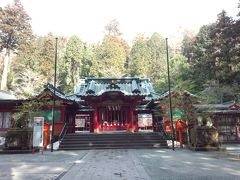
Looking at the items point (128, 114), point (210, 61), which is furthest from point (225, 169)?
point (210, 61)

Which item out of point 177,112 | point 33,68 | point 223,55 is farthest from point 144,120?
point 33,68

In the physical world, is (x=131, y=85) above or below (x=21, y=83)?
below

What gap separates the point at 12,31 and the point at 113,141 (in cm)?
3223

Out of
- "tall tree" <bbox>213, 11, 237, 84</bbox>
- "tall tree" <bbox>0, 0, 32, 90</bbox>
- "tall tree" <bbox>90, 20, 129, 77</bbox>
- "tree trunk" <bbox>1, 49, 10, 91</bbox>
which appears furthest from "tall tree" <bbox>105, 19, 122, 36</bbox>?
"tall tree" <bbox>213, 11, 237, 84</bbox>

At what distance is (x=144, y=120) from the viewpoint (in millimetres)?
25766

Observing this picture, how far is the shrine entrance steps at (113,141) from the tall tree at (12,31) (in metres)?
27.9

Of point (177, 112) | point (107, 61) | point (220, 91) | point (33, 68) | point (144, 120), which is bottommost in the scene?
point (144, 120)

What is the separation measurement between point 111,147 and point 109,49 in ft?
105

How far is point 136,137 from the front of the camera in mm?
18172

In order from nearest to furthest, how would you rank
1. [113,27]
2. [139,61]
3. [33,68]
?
[33,68], [139,61], [113,27]

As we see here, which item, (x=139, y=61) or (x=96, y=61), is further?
(x=139, y=61)

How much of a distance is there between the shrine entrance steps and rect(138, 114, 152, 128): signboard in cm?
698

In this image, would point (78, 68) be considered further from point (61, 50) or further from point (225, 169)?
point (225, 169)

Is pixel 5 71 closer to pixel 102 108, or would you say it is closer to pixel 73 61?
pixel 73 61
